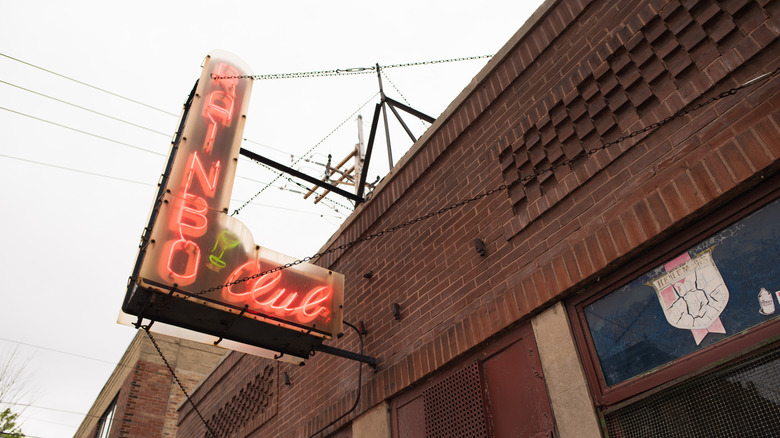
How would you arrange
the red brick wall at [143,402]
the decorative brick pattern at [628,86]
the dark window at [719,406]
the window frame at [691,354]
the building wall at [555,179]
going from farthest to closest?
the red brick wall at [143,402] < the decorative brick pattern at [628,86] < the building wall at [555,179] < the window frame at [691,354] < the dark window at [719,406]

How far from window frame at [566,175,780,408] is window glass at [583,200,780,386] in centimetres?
4

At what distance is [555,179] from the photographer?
4.39 metres

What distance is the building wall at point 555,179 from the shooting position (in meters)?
3.42

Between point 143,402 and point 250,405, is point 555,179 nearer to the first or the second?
point 250,405

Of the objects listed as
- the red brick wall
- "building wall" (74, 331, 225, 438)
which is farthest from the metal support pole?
the red brick wall

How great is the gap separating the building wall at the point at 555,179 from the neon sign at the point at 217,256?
0.79 meters

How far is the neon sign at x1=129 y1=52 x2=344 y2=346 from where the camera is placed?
4.90 metres

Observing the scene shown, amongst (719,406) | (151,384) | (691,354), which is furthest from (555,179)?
(151,384)

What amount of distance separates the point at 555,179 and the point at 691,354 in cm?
167

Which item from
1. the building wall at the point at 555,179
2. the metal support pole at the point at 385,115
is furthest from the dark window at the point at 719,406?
the metal support pole at the point at 385,115

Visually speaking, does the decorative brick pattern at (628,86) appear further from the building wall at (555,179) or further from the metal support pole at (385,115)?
the metal support pole at (385,115)

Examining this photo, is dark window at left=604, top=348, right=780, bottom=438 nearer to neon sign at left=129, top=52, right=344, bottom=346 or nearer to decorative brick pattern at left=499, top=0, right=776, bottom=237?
→ decorative brick pattern at left=499, top=0, right=776, bottom=237

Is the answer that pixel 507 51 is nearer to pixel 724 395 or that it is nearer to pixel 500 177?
pixel 500 177

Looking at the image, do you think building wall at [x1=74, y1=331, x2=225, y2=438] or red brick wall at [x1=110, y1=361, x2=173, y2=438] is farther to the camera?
building wall at [x1=74, y1=331, x2=225, y2=438]
